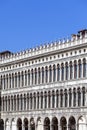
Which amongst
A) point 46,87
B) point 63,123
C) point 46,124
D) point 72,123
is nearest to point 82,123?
point 72,123

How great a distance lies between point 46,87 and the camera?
6188cm

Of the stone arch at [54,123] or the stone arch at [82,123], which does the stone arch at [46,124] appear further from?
the stone arch at [82,123]

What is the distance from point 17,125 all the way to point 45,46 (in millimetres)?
13818

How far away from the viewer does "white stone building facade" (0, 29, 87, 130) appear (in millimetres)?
Answer: 55781

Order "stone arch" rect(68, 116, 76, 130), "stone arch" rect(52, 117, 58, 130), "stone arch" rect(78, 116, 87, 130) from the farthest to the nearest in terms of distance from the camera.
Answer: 1. "stone arch" rect(52, 117, 58, 130)
2. "stone arch" rect(68, 116, 76, 130)
3. "stone arch" rect(78, 116, 87, 130)

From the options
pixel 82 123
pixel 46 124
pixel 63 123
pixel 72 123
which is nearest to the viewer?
pixel 82 123

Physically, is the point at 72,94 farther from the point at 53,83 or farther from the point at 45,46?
the point at 45,46

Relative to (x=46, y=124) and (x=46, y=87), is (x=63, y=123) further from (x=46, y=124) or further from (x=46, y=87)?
(x=46, y=87)

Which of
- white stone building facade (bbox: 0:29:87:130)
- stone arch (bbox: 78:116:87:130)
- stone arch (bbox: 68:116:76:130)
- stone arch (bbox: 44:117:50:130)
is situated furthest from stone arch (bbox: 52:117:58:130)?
stone arch (bbox: 78:116:87:130)

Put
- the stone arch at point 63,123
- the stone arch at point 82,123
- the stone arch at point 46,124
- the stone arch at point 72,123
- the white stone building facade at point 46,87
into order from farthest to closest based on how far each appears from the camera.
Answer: the stone arch at point 46,124 < the stone arch at point 63,123 < the stone arch at point 72,123 < the white stone building facade at point 46,87 < the stone arch at point 82,123

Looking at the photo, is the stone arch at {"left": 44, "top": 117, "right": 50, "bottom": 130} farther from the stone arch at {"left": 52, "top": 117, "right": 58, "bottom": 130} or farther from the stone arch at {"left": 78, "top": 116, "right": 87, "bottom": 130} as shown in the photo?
the stone arch at {"left": 78, "top": 116, "right": 87, "bottom": 130}

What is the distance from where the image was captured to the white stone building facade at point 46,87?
183 feet

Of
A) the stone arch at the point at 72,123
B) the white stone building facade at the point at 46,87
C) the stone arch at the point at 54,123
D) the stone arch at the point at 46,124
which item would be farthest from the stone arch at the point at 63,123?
A: the stone arch at the point at 46,124

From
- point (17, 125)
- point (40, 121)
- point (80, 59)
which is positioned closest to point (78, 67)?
point (80, 59)
